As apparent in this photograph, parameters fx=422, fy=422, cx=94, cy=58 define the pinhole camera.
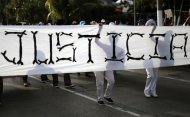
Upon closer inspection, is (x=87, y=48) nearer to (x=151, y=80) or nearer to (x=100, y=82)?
(x=100, y=82)

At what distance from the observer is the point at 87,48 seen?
29.6 ft

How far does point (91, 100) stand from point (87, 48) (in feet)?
4.55

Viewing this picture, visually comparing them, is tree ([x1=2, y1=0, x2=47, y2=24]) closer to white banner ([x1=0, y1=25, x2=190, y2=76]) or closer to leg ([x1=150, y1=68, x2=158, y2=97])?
leg ([x1=150, y1=68, x2=158, y2=97])

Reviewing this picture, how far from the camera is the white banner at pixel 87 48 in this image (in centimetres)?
857

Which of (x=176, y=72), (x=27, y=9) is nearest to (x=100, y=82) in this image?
(x=176, y=72)

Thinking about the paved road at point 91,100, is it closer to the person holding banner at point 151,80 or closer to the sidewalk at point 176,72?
the person holding banner at point 151,80

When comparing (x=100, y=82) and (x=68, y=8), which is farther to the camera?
(x=68, y=8)

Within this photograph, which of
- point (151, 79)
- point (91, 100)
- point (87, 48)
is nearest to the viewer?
point (87, 48)

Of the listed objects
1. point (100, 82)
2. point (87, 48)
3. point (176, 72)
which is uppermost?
point (87, 48)

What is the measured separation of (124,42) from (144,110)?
1672 mm

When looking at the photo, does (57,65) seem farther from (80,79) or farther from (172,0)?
(172,0)

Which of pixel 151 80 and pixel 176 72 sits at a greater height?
pixel 151 80

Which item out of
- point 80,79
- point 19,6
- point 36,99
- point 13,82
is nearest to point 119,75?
point 80,79

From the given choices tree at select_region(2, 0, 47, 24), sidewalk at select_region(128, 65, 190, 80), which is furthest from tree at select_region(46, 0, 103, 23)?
sidewalk at select_region(128, 65, 190, 80)
